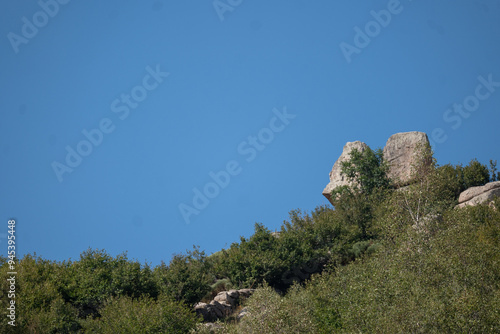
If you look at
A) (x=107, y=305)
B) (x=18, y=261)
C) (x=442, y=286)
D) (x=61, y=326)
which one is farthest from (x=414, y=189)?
(x=18, y=261)

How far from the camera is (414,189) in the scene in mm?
50094

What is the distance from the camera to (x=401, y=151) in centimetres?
7706

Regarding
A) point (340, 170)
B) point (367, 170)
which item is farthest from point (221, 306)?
point (340, 170)

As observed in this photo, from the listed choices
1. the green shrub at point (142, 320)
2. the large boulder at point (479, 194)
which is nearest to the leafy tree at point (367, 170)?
the large boulder at point (479, 194)

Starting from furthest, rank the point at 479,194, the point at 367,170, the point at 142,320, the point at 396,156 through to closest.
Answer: the point at 396,156 → the point at 367,170 → the point at 479,194 → the point at 142,320

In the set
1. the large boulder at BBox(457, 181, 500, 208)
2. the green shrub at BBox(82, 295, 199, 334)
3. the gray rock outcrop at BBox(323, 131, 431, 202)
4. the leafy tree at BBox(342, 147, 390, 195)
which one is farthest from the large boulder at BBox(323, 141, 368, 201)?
the green shrub at BBox(82, 295, 199, 334)

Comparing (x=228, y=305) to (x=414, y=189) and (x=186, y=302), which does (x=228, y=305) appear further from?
(x=414, y=189)

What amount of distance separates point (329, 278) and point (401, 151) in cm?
3649

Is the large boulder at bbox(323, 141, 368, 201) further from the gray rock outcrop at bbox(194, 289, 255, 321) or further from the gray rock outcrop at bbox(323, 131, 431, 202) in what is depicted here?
the gray rock outcrop at bbox(194, 289, 255, 321)

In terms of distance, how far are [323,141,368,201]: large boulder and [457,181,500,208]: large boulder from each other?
61.6 feet

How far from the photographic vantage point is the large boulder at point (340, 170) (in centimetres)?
7906

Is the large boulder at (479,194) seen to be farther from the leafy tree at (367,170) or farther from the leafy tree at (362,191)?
the leafy tree at (367,170)

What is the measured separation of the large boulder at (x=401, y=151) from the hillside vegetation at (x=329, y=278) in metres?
2.97

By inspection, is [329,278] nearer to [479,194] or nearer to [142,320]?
[142,320]
